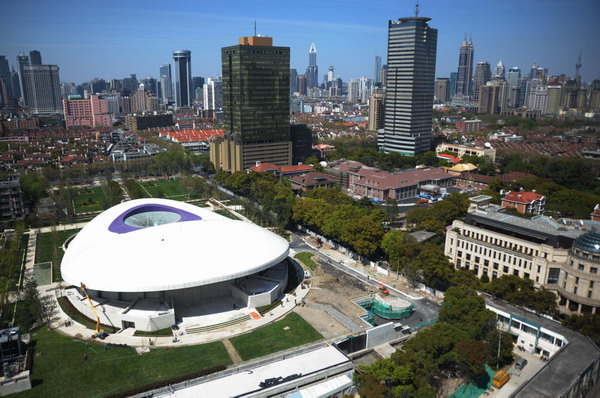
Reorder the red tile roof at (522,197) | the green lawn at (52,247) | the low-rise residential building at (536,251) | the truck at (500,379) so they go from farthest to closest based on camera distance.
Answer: the red tile roof at (522,197) < the green lawn at (52,247) < the low-rise residential building at (536,251) < the truck at (500,379)

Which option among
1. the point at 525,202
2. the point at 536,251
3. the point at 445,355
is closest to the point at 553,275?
the point at 536,251

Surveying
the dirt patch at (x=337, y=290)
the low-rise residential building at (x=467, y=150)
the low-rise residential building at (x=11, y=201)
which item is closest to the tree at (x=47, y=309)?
the dirt patch at (x=337, y=290)

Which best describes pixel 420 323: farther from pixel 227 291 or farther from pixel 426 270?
pixel 227 291

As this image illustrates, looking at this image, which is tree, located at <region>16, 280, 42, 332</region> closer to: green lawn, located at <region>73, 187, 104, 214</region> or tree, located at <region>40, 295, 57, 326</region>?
tree, located at <region>40, 295, 57, 326</region>

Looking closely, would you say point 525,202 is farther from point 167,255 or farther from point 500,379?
point 167,255

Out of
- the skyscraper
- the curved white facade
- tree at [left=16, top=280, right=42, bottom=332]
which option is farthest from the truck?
the skyscraper

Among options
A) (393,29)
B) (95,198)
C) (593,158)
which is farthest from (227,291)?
(593,158)

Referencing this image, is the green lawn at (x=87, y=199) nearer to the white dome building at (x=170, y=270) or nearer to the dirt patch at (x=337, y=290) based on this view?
the white dome building at (x=170, y=270)
